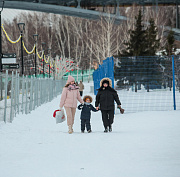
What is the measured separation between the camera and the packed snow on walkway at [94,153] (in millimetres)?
5172

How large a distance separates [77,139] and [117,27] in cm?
4772

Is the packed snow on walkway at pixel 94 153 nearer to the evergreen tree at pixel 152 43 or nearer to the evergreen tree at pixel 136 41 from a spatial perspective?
the evergreen tree at pixel 152 43

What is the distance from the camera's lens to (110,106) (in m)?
9.79

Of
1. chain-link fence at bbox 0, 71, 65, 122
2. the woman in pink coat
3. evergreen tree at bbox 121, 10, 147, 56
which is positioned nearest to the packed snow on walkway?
the woman in pink coat

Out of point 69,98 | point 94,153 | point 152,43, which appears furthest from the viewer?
point 152,43

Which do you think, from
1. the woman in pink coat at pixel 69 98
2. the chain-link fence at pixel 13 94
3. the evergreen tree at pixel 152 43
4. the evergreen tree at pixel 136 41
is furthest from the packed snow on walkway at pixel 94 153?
the evergreen tree at pixel 136 41

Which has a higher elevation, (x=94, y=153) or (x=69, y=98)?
(x=69, y=98)

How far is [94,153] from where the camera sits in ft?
21.6

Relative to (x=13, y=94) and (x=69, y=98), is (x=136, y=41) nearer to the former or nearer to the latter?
(x=13, y=94)

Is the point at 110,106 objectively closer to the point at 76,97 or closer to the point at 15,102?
the point at 76,97

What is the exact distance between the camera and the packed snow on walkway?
17.0 feet

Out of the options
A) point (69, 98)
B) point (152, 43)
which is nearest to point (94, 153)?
point (69, 98)

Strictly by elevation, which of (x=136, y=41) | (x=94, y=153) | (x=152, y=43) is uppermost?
(x=152, y=43)

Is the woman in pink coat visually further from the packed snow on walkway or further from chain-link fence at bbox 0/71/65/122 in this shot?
chain-link fence at bbox 0/71/65/122
